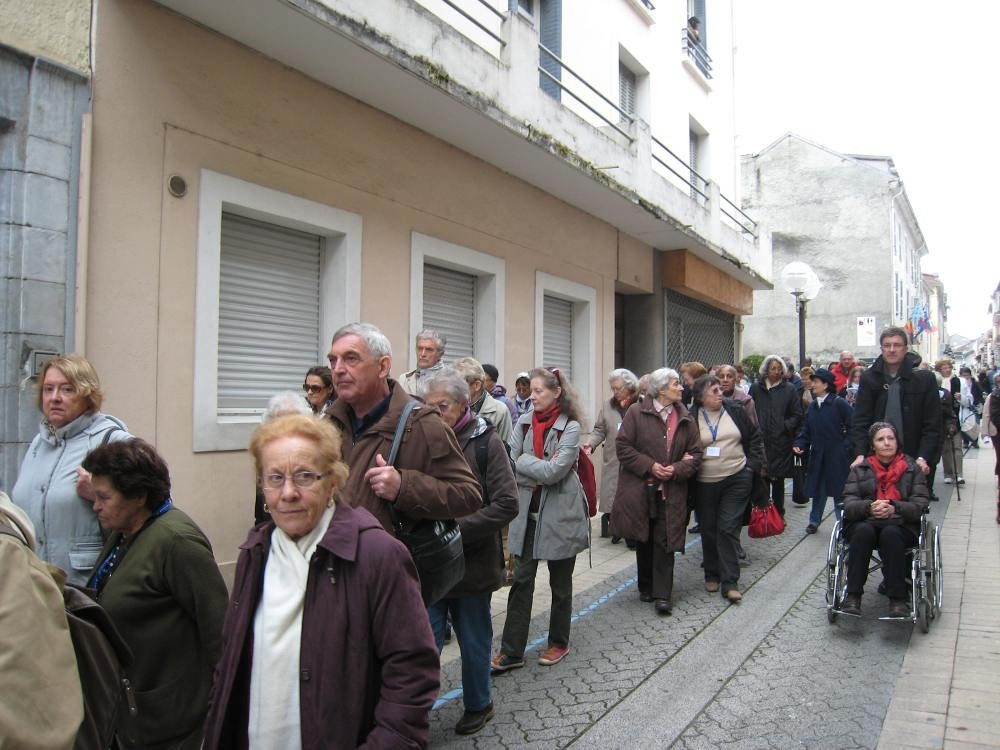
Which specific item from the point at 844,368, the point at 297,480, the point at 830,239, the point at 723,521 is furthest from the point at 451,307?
the point at 830,239

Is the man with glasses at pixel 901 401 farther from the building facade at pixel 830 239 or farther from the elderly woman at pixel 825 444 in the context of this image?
the building facade at pixel 830 239

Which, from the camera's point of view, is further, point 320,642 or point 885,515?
point 885,515

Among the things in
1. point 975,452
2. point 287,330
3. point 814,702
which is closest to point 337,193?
point 287,330

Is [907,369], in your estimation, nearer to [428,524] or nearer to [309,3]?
[428,524]

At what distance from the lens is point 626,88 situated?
44.0ft

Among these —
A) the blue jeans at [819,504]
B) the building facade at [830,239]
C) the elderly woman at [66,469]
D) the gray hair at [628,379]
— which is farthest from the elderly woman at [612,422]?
the building facade at [830,239]

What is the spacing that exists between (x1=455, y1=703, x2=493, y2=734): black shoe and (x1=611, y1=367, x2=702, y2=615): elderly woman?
2309mm

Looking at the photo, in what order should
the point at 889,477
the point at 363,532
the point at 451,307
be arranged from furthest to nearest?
1. the point at 451,307
2. the point at 889,477
3. the point at 363,532

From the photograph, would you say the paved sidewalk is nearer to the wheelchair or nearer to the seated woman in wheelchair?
the wheelchair

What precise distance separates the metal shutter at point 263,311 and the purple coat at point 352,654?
4.72 metres

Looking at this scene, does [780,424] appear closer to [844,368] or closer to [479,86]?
[844,368]

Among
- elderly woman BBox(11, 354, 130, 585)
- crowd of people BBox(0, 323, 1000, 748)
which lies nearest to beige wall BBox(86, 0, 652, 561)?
crowd of people BBox(0, 323, 1000, 748)

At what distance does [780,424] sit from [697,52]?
9738mm

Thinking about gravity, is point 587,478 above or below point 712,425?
below
